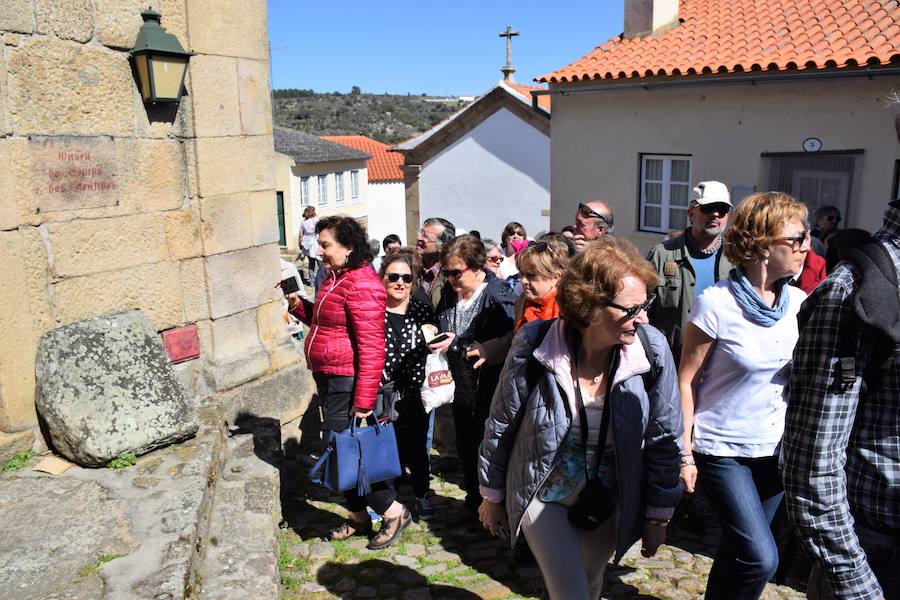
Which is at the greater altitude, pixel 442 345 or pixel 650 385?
pixel 650 385

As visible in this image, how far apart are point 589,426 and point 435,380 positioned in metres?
1.81

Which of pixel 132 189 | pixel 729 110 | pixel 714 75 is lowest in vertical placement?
pixel 132 189

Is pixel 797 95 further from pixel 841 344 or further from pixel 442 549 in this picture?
pixel 841 344

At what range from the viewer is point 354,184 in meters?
39.1

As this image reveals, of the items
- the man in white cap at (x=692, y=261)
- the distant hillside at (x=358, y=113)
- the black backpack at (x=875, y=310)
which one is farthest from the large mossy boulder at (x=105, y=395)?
the distant hillside at (x=358, y=113)

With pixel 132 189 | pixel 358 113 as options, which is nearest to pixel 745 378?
pixel 132 189

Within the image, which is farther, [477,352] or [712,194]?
[712,194]

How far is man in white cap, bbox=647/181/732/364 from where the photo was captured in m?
4.24

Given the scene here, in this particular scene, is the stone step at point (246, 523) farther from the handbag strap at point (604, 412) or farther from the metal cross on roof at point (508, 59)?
the metal cross on roof at point (508, 59)

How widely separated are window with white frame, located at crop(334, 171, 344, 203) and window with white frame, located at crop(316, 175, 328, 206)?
2.91ft

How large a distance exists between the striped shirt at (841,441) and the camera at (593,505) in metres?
0.76

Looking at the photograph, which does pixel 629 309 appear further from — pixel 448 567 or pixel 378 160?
pixel 378 160

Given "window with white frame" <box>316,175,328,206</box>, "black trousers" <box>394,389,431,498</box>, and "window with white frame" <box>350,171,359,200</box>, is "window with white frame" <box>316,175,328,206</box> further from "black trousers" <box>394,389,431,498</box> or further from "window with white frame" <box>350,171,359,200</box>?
"black trousers" <box>394,389,431,498</box>

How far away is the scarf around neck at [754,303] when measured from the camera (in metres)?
2.90
